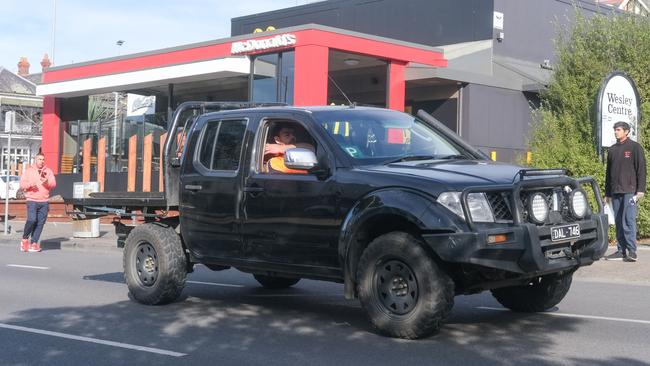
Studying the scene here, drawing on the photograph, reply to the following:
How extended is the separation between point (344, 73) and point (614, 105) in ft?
42.2

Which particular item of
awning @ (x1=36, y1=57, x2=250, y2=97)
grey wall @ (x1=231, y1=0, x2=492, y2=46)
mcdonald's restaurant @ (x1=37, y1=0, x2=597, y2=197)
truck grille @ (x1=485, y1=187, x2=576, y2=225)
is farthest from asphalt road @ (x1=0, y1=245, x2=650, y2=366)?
grey wall @ (x1=231, y1=0, x2=492, y2=46)

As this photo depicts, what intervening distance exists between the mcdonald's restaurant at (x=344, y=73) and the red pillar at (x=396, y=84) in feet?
0.11

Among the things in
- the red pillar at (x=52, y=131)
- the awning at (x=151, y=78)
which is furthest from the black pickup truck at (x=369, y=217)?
the red pillar at (x=52, y=131)

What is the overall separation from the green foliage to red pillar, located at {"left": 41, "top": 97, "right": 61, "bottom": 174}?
20.4 metres

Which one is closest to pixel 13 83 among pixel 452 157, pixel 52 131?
pixel 52 131

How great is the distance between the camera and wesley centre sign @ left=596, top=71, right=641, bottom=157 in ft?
43.9

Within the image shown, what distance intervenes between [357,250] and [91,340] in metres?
2.29

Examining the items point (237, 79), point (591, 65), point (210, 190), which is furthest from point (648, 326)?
point (237, 79)

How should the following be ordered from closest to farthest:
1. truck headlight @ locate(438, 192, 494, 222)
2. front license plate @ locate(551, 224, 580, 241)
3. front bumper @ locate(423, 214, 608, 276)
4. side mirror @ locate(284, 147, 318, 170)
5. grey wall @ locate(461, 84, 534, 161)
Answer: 1. front bumper @ locate(423, 214, 608, 276)
2. truck headlight @ locate(438, 192, 494, 222)
3. front license plate @ locate(551, 224, 580, 241)
4. side mirror @ locate(284, 147, 318, 170)
5. grey wall @ locate(461, 84, 534, 161)

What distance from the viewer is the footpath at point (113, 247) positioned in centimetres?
1043

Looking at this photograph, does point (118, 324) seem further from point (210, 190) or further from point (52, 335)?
point (210, 190)

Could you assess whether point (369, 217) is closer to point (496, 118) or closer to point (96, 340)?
point (96, 340)

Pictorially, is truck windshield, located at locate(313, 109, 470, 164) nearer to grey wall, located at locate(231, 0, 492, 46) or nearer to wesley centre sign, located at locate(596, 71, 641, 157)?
wesley centre sign, located at locate(596, 71, 641, 157)

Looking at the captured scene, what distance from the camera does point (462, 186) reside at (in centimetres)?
605
